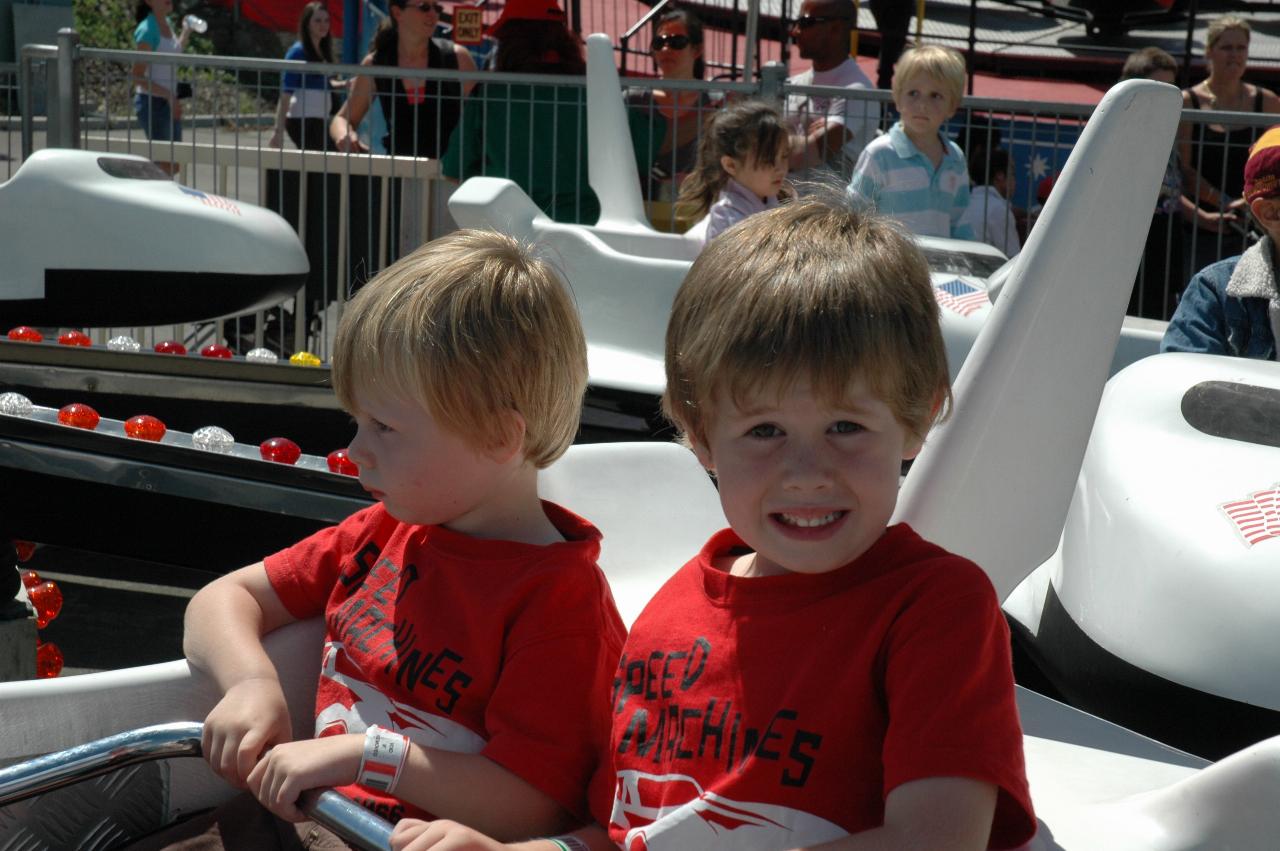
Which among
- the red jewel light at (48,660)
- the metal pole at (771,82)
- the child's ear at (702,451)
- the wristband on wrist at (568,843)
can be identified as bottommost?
the red jewel light at (48,660)

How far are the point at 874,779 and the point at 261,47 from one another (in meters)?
19.2

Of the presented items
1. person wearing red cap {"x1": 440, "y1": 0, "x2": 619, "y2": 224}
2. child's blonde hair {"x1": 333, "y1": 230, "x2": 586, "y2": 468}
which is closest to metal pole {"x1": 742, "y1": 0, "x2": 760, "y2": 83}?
person wearing red cap {"x1": 440, "y1": 0, "x2": 619, "y2": 224}

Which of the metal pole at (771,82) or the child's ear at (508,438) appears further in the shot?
the metal pole at (771,82)

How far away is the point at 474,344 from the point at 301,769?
40cm

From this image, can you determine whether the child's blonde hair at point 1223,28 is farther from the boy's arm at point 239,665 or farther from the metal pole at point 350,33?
the boy's arm at point 239,665

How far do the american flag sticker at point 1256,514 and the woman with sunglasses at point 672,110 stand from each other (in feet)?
11.7

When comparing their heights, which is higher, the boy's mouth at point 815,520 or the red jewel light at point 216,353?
the boy's mouth at point 815,520

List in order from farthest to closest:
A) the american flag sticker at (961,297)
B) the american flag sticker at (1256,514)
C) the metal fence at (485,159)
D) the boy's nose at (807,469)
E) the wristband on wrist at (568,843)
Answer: the metal fence at (485,159)
the american flag sticker at (961,297)
the american flag sticker at (1256,514)
the wristband on wrist at (568,843)
the boy's nose at (807,469)

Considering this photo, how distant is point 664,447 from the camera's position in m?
1.99

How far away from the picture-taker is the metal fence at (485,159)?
5102 mm

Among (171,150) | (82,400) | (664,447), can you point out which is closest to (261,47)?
(171,150)

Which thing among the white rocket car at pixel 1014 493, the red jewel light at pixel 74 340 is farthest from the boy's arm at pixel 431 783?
the red jewel light at pixel 74 340

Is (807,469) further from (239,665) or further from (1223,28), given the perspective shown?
(1223,28)

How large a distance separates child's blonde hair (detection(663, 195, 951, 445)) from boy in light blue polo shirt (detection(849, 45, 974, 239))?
3148 millimetres
